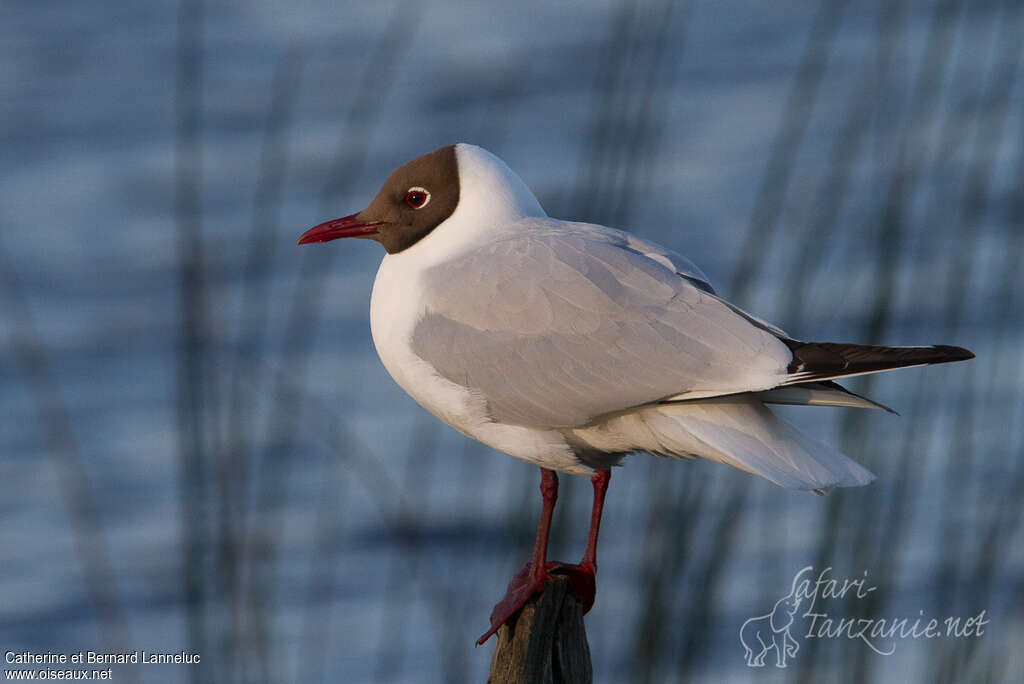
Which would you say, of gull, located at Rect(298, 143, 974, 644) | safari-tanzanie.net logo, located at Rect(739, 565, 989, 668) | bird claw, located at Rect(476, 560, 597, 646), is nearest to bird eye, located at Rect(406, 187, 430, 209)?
gull, located at Rect(298, 143, 974, 644)

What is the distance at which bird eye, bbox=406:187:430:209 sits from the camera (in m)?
3.43

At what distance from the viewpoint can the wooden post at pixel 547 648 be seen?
2805 mm

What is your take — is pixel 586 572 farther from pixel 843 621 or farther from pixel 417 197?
pixel 417 197

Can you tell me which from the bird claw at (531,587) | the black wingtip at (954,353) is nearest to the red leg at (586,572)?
the bird claw at (531,587)

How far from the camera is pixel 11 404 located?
6742mm

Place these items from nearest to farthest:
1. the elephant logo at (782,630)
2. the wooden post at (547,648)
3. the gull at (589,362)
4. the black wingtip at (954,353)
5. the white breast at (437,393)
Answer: the black wingtip at (954,353), the wooden post at (547,648), the gull at (589,362), the white breast at (437,393), the elephant logo at (782,630)

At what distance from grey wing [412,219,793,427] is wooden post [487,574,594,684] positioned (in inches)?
14.9

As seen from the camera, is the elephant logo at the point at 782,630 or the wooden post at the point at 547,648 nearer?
the wooden post at the point at 547,648

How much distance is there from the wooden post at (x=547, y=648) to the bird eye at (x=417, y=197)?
3.23 ft

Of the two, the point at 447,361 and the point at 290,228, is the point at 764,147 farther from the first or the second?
the point at 447,361

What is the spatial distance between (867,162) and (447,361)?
13.4 feet

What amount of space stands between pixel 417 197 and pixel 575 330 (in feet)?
1.98

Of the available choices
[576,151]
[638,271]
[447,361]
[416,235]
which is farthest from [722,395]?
[576,151]

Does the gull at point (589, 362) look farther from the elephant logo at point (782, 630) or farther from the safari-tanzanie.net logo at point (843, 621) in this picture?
the elephant logo at point (782, 630)
